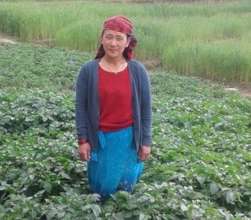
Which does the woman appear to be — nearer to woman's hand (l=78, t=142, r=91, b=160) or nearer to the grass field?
woman's hand (l=78, t=142, r=91, b=160)

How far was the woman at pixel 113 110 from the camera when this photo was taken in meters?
4.13

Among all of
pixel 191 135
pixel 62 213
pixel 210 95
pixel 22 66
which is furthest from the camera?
pixel 22 66

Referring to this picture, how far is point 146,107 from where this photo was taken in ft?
14.1

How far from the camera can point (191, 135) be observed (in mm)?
6848

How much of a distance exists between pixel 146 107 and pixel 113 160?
1.35 ft

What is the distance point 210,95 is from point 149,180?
6297 mm

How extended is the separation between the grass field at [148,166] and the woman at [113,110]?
8.6 inches

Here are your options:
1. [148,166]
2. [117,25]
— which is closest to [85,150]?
[117,25]

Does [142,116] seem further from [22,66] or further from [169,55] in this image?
[169,55]

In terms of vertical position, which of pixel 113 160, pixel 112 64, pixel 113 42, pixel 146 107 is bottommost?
pixel 113 160

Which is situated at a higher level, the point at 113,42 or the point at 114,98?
the point at 113,42

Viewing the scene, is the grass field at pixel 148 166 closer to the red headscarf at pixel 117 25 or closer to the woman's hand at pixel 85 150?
the woman's hand at pixel 85 150

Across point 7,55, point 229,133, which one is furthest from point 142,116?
Answer: point 7,55

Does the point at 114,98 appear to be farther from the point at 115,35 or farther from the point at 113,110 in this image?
the point at 115,35
